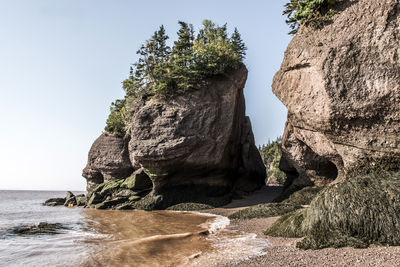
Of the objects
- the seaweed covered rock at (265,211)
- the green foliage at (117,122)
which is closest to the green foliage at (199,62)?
the green foliage at (117,122)

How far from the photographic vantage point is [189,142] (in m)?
21.6

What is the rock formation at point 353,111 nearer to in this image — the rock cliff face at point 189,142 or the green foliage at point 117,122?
the rock cliff face at point 189,142

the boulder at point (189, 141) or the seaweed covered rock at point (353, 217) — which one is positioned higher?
the boulder at point (189, 141)

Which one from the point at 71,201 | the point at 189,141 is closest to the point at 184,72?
the point at 189,141

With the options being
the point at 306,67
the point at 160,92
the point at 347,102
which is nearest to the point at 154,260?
the point at 347,102

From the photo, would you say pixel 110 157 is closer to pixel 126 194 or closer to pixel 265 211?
pixel 126 194

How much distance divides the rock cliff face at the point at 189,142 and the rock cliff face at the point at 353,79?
31.3ft

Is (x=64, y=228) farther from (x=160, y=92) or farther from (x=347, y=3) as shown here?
(x=347, y=3)

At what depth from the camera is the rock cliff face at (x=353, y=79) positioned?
397 inches

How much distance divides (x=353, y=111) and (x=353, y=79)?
143 cm

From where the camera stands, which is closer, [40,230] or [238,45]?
[40,230]

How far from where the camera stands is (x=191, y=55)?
24.1 metres

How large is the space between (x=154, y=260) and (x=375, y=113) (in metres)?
10.6

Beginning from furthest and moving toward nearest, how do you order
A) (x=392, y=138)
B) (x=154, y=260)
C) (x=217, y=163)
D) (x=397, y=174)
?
(x=217, y=163) < (x=392, y=138) < (x=397, y=174) < (x=154, y=260)
